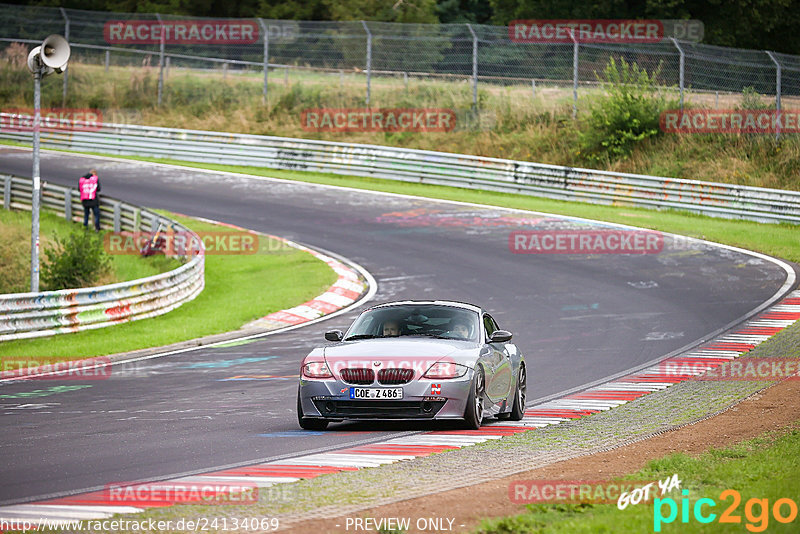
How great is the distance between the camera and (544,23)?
60938 millimetres

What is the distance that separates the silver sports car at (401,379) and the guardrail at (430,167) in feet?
70.8

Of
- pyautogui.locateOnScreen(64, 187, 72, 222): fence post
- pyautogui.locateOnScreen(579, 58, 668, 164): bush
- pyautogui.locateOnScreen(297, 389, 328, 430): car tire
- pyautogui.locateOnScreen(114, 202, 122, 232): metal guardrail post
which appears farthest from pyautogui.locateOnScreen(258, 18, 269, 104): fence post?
pyautogui.locateOnScreen(297, 389, 328, 430): car tire

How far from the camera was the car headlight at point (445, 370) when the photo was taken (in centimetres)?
1034

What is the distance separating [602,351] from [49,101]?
3637cm

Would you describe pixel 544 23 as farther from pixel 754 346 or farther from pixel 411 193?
pixel 754 346

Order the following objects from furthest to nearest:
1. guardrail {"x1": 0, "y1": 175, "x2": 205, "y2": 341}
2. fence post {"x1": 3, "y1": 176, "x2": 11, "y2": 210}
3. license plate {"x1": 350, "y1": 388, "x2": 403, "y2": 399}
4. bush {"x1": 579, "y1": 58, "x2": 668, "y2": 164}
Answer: bush {"x1": 579, "y1": 58, "x2": 668, "y2": 164}
fence post {"x1": 3, "y1": 176, "x2": 11, "y2": 210}
guardrail {"x1": 0, "y1": 175, "x2": 205, "y2": 341}
license plate {"x1": 350, "y1": 388, "x2": 403, "y2": 399}

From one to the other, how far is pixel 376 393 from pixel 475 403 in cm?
101

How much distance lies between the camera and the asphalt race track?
31.4 ft

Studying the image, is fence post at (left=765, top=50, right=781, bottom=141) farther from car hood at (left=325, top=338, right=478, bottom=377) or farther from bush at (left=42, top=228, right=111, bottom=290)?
car hood at (left=325, top=338, right=478, bottom=377)

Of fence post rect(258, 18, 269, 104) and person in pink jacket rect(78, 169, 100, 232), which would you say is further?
fence post rect(258, 18, 269, 104)

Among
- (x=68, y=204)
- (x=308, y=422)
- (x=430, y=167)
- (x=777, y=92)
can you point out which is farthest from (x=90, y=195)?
(x=777, y=92)

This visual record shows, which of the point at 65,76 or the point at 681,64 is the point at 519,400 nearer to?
the point at 681,64

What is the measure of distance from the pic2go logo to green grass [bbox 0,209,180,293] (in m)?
18.0

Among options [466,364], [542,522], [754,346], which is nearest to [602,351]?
[754,346]
